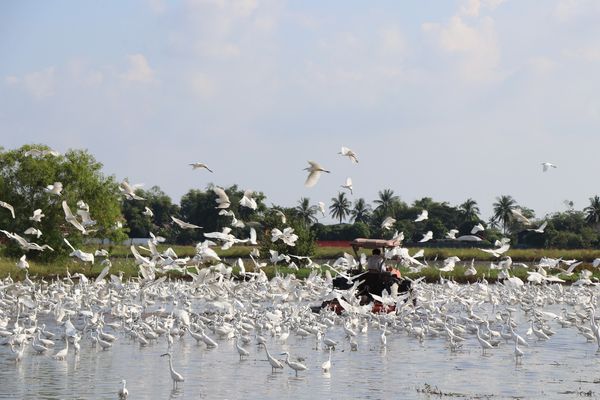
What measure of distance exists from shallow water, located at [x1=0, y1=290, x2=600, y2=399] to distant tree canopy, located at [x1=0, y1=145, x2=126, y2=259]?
25920 millimetres

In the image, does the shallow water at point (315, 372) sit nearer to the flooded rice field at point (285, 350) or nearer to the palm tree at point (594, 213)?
the flooded rice field at point (285, 350)

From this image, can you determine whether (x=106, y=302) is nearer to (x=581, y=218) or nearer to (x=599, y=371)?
(x=599, y=371)

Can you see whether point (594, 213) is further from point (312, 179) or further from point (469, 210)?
point (312, 179)

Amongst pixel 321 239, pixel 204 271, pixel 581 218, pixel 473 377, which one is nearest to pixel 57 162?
pixel 204 271

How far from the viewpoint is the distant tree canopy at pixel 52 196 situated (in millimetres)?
48000

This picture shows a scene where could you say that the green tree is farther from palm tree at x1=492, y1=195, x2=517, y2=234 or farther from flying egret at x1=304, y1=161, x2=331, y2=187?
flying egret at x1=304, y1=161, x2=331, y2=187

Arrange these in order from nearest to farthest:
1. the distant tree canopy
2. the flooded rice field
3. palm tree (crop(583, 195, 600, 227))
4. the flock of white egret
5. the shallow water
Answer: the shallow water → the flooded rice field → the flock of white egret → the distant tree canopy → palm tree (crop(583, 195, 600, 227))

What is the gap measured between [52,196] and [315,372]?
3255cm

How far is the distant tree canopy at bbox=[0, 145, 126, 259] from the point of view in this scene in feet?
157

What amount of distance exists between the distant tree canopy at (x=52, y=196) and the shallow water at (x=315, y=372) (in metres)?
25.9

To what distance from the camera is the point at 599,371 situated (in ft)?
61.3

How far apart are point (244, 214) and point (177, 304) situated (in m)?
55.1

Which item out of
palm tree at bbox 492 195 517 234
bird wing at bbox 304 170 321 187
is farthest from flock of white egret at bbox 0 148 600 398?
palm tree at bbox 492 195 517 234

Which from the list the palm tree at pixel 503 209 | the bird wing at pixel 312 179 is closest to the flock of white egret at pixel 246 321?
the bird wing at pixel 312 179
